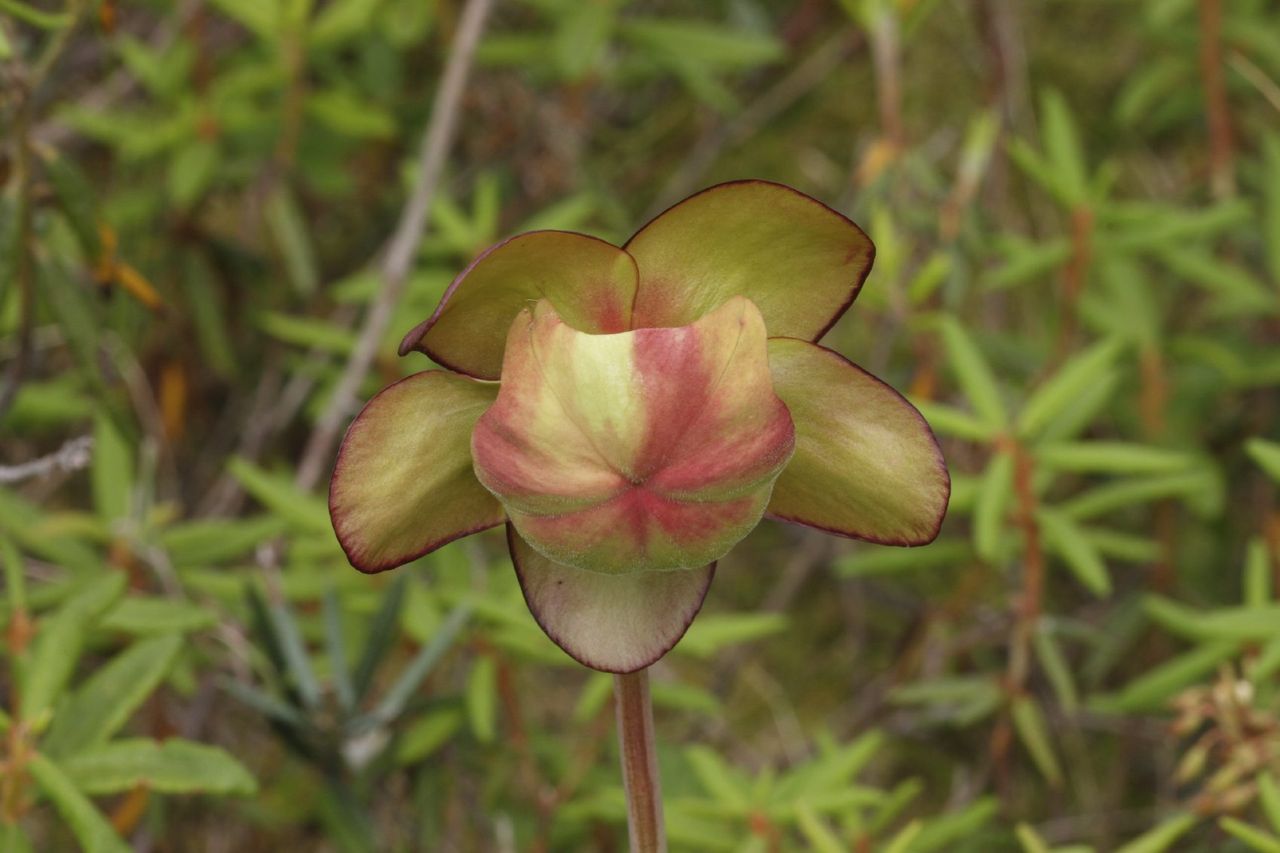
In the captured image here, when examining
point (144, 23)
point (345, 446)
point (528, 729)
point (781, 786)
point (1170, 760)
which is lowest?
point (1170, 760)

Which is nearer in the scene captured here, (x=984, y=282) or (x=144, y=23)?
(x=984, y=282)

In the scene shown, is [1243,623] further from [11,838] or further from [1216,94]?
[11,838]

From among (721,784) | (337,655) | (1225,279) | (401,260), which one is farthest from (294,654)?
(1225,279)

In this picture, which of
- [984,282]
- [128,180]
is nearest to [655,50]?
[984,282]

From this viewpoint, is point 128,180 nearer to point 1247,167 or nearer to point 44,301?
point 44,301

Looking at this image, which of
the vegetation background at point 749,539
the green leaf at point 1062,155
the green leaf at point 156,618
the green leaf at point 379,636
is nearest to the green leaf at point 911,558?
the vegetation background at point 749,539

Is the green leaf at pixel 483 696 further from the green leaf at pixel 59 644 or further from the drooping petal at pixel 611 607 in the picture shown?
the drooping petal at pixel 611 607

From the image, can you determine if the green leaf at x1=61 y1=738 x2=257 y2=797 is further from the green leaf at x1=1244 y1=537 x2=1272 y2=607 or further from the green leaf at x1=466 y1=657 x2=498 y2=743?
the green leaf at x1=1244 y1=537 x2=1272 y2=607

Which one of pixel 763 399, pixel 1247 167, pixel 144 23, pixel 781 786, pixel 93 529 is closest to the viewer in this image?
pixel 763 399
